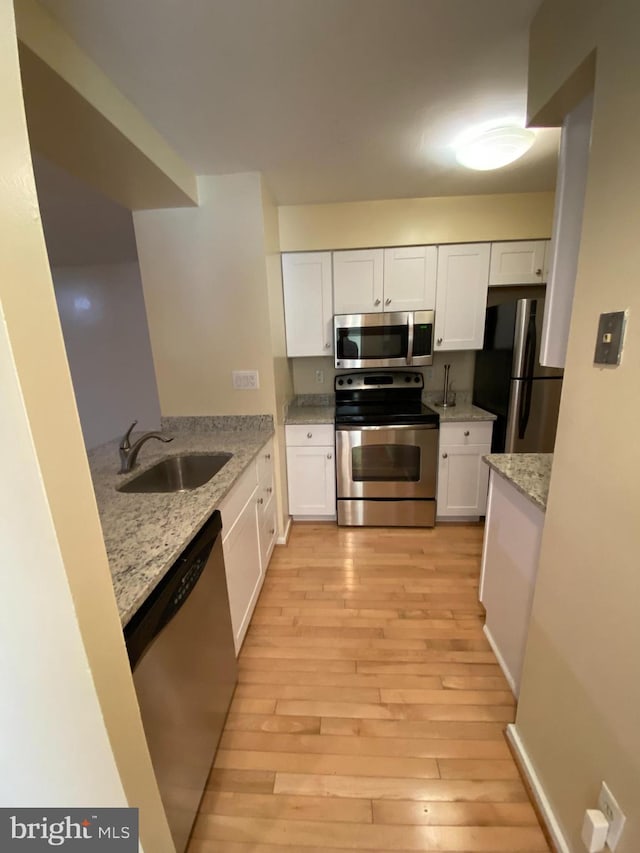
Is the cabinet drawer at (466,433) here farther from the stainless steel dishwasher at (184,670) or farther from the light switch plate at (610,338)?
the stainless steel dishwasher at (184,670)

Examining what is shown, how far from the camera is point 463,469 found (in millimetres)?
2580

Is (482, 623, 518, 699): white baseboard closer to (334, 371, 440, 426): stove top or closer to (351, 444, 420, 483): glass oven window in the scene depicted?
(351, 444, 420, 483): glass oven window

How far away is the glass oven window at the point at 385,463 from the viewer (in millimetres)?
2553

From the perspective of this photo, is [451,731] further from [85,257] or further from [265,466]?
[85,257]

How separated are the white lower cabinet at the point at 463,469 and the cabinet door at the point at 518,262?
3.70ft

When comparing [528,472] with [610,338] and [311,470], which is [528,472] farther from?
[311,470]

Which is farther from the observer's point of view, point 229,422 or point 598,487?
point 229,422

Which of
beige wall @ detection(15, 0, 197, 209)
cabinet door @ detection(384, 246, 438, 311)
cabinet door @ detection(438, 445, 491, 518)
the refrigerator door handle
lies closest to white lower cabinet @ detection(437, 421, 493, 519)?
cabinet door @ detection(438, 445, 491, 518)

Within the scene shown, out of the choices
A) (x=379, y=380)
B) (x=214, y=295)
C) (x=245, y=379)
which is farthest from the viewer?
(x=379, y=380)

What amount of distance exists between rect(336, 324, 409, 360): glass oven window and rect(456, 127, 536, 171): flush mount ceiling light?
3.38ft

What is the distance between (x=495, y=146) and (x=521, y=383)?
143 cm

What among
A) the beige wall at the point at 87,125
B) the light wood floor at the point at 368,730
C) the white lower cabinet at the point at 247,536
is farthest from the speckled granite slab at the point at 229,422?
the beige wall at the point at 87,125

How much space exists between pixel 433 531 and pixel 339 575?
92 centimetres

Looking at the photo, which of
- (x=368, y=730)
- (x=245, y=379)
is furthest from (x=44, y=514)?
(x=245, y=379)
